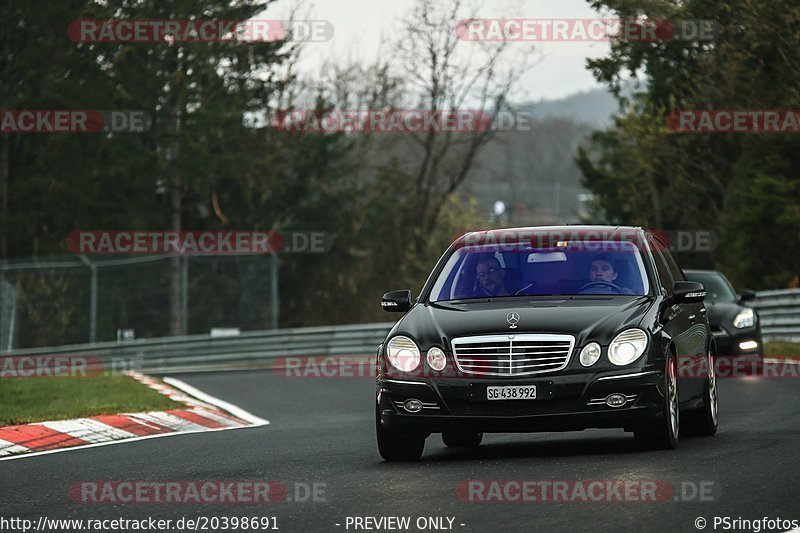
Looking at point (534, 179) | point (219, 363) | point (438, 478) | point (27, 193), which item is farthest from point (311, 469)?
point (534, 179)

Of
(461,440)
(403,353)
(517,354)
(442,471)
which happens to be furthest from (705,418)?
(442,471)

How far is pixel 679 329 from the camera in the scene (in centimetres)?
1141

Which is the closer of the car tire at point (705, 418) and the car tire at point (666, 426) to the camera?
the car tire at point (666, 426)

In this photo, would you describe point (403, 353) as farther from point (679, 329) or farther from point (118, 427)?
point (118, 427)

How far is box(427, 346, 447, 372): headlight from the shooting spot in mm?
10383

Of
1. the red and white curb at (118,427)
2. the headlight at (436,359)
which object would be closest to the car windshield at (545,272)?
the headlight at (436,359)

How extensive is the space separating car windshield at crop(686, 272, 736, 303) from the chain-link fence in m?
13.7

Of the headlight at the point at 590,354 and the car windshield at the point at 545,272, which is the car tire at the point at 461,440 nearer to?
the car windshield at the point at 545,272

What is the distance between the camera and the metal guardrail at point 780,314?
28109 mm

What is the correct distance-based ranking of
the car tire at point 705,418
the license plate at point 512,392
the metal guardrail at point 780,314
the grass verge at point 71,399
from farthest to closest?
1. the metal guardrail at point 780,314
2. the grass verge at point 71,399
3. the car tire at point 705,418
4. the license plate at point 512,392

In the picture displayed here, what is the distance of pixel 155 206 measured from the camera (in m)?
45.3

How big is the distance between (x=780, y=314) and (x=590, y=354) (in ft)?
64.3

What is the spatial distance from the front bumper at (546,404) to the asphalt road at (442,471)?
0.86 feet

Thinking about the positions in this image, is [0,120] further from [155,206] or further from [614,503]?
[614,503]
